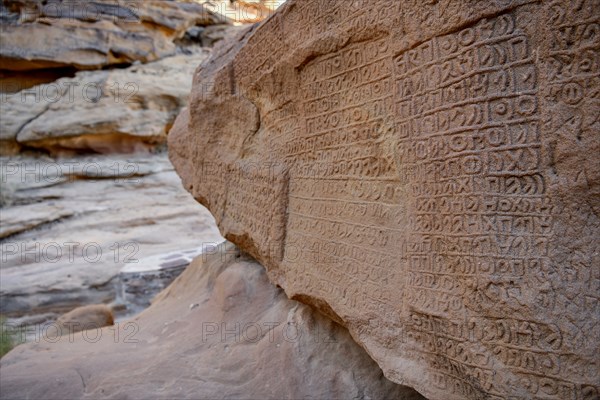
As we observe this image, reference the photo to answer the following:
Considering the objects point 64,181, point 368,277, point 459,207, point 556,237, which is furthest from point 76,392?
point 64,181

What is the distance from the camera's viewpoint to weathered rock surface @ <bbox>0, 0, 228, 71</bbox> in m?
9.01

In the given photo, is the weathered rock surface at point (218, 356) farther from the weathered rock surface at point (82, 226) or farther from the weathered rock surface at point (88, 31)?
the weathered rock surface at point (88, 31)

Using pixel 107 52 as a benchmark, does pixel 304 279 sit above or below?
below

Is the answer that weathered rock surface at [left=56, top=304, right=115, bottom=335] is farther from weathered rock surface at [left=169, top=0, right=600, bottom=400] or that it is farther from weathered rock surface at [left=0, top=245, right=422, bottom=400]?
weathered rock surface at [left=169, top=0, right=600, bottom=400]

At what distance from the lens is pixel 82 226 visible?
7.37m

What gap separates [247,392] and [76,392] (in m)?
0.95

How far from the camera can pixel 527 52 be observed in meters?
1.41

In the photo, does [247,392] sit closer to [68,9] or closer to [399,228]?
[399,228]

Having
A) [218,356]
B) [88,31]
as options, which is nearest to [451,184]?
[218,356]

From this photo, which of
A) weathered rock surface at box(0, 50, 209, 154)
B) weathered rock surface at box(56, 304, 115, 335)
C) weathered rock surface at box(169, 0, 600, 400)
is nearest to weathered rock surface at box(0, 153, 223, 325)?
weathered rock surface at box(0, 50, 209, 154)

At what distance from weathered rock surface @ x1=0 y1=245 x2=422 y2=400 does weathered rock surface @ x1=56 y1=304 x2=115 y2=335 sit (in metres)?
0.50

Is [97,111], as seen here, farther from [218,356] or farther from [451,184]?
[451,184]

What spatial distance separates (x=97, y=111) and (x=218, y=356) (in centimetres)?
753

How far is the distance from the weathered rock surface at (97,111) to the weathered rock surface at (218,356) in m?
6.24
